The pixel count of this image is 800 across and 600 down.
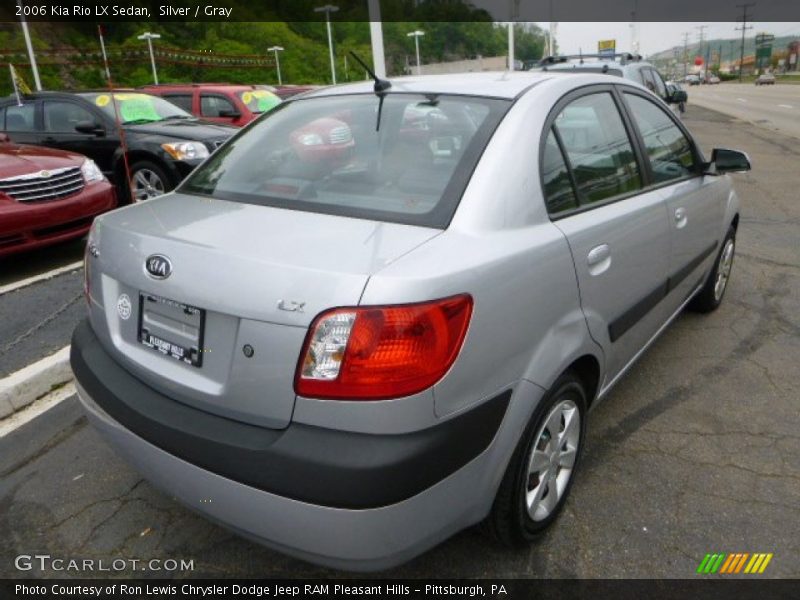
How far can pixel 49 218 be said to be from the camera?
5336mm

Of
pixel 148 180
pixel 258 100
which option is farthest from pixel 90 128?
pixel 258 100

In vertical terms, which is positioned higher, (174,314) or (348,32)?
(348,32)

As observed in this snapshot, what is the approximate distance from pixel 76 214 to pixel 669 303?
16.1ft

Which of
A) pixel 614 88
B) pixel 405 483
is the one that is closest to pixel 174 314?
pixel 405 483

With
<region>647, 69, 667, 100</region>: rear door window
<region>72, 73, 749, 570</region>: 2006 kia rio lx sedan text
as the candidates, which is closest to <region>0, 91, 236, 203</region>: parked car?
<region>72, 73, 749, 570</region>: 2006 kia rio lx sedan text

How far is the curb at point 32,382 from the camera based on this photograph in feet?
10.6

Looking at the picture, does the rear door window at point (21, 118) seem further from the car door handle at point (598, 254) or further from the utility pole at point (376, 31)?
the car door handle at point (598, 254)

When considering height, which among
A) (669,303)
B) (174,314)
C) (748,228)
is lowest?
(748,228)

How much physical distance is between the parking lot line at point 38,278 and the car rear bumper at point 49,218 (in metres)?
0.23

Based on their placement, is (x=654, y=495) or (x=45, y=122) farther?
(x=45, y=122)

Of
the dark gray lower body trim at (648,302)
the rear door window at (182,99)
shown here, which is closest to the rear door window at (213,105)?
the rear door window at (182,99)

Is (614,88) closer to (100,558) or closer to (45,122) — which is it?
(100,558)

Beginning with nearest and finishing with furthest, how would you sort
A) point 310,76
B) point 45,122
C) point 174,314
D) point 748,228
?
point 174,314, point 748,228, point 45,122, point 310,76

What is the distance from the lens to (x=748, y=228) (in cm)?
700
